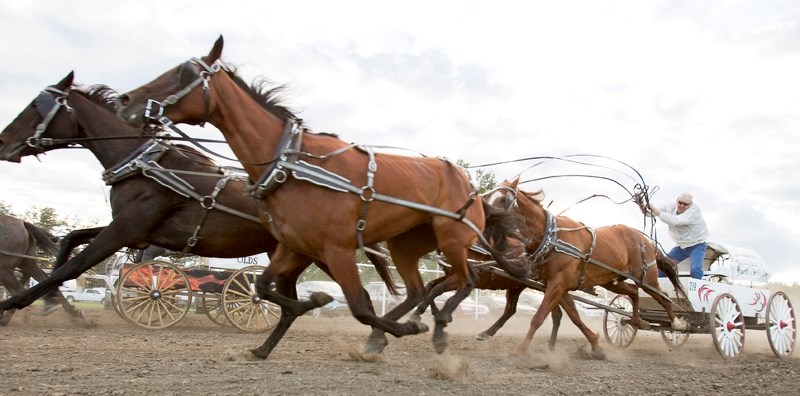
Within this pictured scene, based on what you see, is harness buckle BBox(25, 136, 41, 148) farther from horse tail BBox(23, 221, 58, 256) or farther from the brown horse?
horse tail BBox(23, 221, 58, 256)

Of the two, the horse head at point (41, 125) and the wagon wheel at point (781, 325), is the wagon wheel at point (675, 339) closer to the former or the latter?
the wagon wheel at point (781, 325)

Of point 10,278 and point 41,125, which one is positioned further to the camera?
point 10,278

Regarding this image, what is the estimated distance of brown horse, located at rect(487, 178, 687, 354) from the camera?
909 cm

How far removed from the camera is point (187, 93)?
5332 millimetres

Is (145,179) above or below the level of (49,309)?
above

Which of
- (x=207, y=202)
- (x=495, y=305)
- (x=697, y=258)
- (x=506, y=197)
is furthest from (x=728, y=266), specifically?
(x=495, y=305)

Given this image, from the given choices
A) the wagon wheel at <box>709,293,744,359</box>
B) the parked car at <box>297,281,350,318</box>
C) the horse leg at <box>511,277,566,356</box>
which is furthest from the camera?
the parked car at <box>297,281,350,318</box>

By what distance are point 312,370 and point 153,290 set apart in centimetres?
634

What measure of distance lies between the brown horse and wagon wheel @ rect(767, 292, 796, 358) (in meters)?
1.73

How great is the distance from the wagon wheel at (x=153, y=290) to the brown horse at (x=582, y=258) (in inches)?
223

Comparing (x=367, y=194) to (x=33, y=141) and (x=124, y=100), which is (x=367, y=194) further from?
(x=33, y=141)


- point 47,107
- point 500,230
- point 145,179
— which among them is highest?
point 47,107

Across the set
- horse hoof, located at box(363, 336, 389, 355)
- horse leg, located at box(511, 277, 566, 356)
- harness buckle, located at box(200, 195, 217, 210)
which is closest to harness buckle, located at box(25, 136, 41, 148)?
harness buckle, located at box(200, 195, 217, 210)

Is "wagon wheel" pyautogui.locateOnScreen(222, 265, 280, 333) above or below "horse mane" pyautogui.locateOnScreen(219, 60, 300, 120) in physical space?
Answer: below
